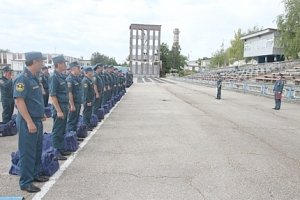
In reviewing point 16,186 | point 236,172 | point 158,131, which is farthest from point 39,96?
point 158,131

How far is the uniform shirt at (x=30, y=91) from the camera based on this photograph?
519 centimetres

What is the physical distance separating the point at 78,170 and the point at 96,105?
19.3 ft

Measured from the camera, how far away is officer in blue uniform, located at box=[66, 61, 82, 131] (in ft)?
26.4

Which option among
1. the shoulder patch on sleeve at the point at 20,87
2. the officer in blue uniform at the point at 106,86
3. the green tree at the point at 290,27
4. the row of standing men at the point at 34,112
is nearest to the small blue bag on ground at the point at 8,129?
the row of standing men at the point at 34,112

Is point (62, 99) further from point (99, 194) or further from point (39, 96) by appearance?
point (99, 194)

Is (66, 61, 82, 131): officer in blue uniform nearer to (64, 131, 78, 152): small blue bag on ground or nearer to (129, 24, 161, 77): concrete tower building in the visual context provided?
(64, 131, 78, 152): small blue bag on ground

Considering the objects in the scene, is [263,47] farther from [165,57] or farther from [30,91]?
[30,91]

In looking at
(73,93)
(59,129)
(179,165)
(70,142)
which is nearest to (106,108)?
(73,93)

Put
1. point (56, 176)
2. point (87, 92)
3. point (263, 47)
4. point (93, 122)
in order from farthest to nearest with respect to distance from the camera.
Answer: point (263, 47), point (93, 122), point (87, 92), point (56, 176)

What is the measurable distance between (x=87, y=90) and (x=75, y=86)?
1.58 meters

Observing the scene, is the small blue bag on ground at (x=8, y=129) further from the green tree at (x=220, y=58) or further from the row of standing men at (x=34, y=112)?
the green tree at (x=220, y=58)

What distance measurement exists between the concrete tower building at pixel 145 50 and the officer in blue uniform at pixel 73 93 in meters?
82.3

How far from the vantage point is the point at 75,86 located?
8.20 m

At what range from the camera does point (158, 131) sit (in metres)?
10.8
